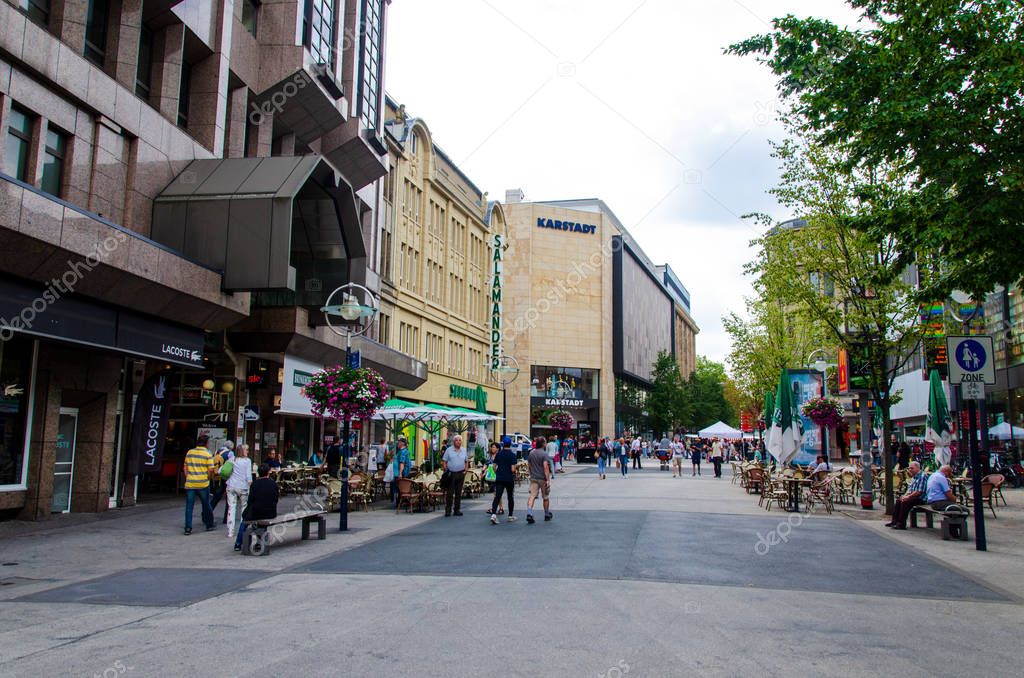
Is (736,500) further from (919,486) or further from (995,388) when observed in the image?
(995,388)

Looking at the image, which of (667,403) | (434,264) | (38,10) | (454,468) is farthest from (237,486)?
(667,403)

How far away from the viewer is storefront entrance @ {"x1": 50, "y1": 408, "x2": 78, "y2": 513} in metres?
16.6

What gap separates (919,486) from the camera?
15.7 metres

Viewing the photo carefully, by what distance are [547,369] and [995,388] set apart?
47.1 metres

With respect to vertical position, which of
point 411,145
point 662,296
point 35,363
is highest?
point 662,296

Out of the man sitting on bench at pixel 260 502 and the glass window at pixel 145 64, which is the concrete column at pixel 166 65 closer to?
the glass window at pixel 145 64

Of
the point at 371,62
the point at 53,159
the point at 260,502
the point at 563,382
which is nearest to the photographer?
the point at 260,502

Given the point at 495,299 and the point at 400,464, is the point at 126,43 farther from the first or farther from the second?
the point at 495,299

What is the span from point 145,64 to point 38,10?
360 centimetres

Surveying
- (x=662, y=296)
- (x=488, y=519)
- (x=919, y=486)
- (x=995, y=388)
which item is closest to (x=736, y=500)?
(x=919, y=486)

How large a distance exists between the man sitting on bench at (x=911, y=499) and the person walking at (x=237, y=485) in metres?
12.5

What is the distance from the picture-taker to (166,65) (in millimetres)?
18172

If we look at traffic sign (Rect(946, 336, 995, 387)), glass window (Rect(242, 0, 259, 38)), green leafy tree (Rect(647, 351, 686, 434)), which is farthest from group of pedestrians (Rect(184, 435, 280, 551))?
green leafy tree (Rect(647, 351, 686, 434))

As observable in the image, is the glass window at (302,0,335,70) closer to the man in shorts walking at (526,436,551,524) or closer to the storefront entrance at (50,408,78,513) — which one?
the storefront entrance at (50,408,78,513)
